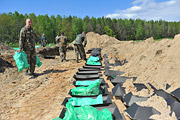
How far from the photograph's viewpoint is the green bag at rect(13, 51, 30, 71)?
4785mm

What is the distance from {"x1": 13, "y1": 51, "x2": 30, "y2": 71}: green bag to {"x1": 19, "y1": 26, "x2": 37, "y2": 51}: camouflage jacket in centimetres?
25

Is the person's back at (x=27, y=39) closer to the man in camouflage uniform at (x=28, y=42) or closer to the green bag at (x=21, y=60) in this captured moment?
the man in camouflage uniform at (x=28, y=42)

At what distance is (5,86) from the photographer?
4.50 metres

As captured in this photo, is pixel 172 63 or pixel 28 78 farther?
pixel 28 78

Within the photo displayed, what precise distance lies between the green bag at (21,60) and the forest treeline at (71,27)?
124ft

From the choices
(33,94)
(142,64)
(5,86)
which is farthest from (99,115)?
(5,86)

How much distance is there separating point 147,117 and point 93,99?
112 centimetres

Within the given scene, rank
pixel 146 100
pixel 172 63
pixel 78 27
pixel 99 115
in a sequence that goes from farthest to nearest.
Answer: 1. pixel 78 27
2. pixel 172 63
3. pixel 146 100
4. pixel 99 115

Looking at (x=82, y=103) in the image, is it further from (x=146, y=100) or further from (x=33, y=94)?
(x=33, y=94)

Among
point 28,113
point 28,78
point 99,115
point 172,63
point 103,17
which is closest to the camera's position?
point 99,115

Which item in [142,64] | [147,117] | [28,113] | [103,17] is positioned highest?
[103,17]

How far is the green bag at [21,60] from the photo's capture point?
4.79 m

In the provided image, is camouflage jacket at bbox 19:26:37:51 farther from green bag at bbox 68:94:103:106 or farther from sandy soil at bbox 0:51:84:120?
green bag at bbox 68:94:103:106

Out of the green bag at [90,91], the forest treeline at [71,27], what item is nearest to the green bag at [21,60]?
the green bag at [90,91]
